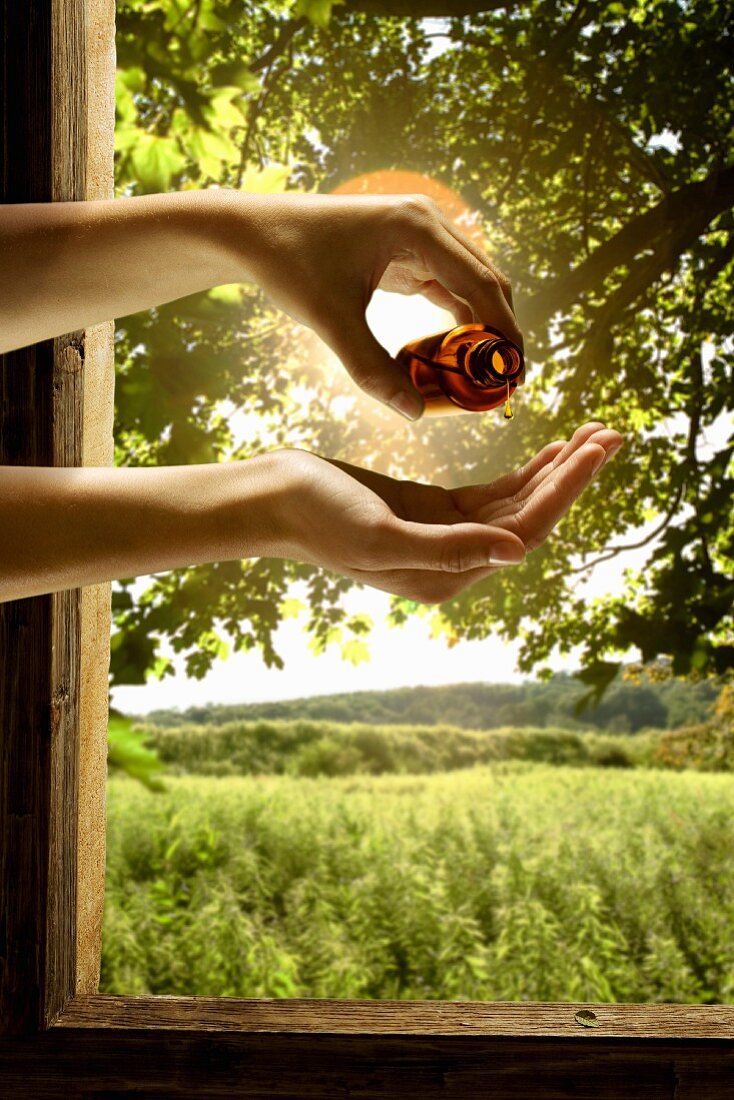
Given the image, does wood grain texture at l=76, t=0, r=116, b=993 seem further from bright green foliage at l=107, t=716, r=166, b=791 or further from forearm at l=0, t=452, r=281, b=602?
forearm at l=0, t=452, r=281, b=602

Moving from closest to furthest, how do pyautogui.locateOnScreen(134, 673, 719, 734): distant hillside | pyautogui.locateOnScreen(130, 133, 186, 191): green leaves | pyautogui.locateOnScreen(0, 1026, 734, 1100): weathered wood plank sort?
1. pyautogui.locateOnScreen(0, 1026, 734, 1100): weathered wood plank
2. pyautogui.locateOnScreen(130, 133, 186, 191): green leaves
3. pyautogui.locateOnScreen(134, 673, 719, 734): distant hillside

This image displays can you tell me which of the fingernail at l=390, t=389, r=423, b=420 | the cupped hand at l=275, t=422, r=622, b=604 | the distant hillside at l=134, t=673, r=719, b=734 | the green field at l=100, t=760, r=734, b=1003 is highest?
the fingernail at l=390, t=389, r=423, b=420

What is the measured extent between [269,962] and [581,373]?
1.96 metres

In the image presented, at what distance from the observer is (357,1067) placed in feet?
2.71

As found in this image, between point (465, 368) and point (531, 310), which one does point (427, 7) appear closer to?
point (531, 310)

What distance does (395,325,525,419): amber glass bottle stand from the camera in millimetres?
726

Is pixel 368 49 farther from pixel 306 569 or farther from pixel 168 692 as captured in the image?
pixel 168 692

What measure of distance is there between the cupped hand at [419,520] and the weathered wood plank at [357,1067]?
1.75 feet

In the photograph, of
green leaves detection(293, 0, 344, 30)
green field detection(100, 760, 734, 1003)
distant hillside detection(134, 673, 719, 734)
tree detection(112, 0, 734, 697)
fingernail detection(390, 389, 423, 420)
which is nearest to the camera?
fingernail detection(390, 389, 423, 420)

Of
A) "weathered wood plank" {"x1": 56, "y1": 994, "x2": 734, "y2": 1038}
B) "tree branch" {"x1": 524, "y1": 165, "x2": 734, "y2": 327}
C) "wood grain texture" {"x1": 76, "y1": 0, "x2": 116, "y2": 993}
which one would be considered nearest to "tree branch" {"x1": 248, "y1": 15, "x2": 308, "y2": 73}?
"tree branch" {"x1": 524, "y1": 165, "x2": 734, "y2": 327}

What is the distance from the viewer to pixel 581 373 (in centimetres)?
239

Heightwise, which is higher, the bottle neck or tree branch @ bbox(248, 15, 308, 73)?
tree branch @ bbox(248, 15, 308, 73)

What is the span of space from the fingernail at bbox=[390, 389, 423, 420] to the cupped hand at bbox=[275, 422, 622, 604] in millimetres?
74

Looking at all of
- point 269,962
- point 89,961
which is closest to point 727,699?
point 269,962
